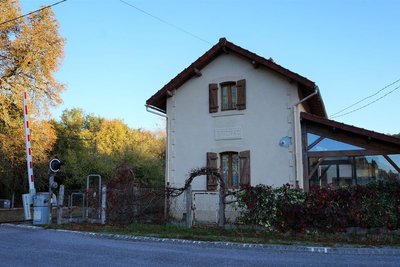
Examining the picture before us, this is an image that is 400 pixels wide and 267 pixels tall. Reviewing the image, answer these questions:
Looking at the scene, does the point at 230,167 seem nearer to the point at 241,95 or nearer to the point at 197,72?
the point at 241,95

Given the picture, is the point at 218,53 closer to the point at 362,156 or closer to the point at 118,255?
the point at 362,156

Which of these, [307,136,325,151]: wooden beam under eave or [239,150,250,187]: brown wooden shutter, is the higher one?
[307,136,325,151]: wooden beam under eave

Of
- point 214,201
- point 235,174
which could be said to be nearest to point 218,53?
point 235,174

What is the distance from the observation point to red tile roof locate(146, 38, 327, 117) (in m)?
15.1

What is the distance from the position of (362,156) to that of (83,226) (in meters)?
10.3

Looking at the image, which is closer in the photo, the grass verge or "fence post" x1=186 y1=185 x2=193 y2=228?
the grass verge

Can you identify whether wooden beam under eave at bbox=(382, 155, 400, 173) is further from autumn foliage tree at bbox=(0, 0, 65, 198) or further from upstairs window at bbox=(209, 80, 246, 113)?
autumn foliage tree at bbox=(0, 0, 65, 198)

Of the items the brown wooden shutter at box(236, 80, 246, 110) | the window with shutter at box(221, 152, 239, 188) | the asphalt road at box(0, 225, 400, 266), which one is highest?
the brown wooden shutter at box(236, 80, 246, 110)

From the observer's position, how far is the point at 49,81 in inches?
976

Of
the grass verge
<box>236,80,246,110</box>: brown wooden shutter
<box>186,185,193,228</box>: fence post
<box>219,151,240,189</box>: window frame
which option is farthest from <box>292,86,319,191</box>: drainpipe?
<box>186,185,193,228</box>: fence post

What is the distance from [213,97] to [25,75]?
13182mm

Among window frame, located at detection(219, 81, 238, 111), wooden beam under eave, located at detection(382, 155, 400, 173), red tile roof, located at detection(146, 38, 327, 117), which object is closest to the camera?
wooden beam under eave, located at detection(382, 155, 400, 173)

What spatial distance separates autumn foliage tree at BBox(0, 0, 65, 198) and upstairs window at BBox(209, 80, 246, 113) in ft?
40.5

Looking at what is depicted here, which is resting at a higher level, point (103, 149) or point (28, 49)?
point (28, 49)
